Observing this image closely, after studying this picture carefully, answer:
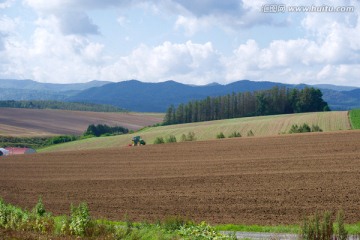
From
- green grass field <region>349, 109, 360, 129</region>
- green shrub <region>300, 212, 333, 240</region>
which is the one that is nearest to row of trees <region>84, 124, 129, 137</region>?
green grass field <region>349, 109, 360, 129</region>

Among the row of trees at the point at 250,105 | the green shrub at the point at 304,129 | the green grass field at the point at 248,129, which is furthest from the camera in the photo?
the row of trees at the point at 250,105

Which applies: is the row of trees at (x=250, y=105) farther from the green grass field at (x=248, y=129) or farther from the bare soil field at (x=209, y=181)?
the bare soil field at (x=209, y=181)

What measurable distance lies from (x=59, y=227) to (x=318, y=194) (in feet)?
55.4

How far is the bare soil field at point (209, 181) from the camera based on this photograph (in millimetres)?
26547

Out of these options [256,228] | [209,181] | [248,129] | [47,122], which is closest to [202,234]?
[256,228]

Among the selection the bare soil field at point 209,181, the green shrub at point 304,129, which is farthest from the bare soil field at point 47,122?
the bare soil field at point 209,181

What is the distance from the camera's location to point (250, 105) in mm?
132875

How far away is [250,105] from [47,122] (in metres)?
55.7

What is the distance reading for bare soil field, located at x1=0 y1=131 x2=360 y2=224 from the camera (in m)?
26.5

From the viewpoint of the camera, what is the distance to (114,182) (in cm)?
3875

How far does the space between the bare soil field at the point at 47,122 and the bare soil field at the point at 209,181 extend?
227 feet

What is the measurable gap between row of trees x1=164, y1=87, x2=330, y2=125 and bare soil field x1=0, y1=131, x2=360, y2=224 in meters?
64.7

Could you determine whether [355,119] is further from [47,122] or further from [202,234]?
[47,122]

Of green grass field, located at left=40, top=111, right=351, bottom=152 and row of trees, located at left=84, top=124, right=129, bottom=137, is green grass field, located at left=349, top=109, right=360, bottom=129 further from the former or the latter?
row of trees, located at left=84, top=124, right=129, bottom=137
